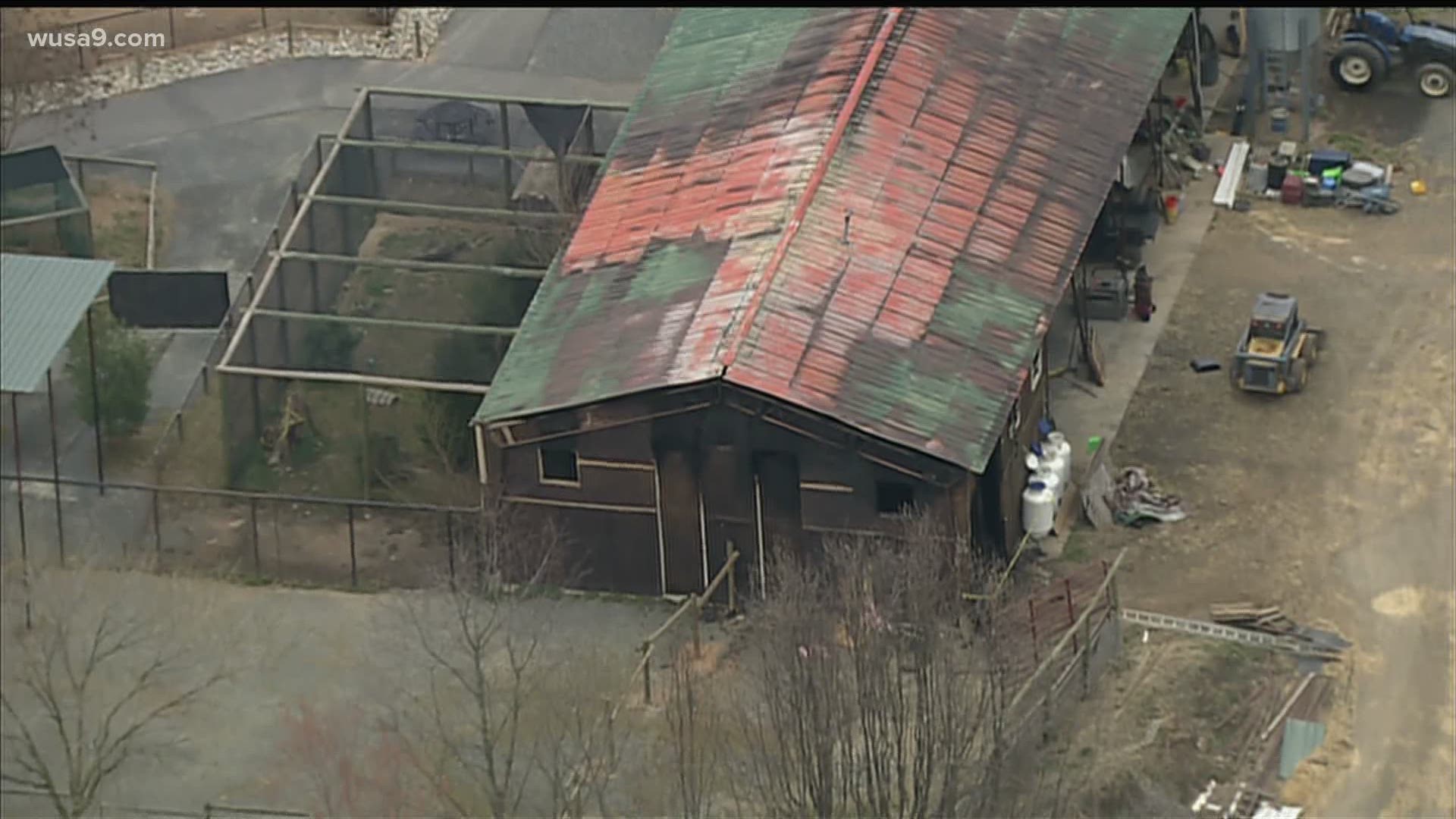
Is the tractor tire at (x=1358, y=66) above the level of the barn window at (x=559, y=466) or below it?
above

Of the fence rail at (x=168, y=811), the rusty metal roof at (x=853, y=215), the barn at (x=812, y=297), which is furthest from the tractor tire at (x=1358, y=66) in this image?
the fence rail at (x=168, y=811)

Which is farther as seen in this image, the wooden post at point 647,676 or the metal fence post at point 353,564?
the metal fence post at point 353,564

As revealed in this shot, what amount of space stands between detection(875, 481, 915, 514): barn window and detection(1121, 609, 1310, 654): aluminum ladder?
4.13 meters

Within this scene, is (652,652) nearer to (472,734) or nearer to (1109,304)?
(472,734)

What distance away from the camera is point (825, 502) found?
2224 inches

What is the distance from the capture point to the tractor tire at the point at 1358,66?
75750 mm

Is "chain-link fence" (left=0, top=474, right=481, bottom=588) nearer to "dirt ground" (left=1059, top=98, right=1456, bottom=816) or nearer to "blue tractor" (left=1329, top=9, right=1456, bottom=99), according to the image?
"dirt ground" (left=1059, top=98, right=1456, bottom=816)

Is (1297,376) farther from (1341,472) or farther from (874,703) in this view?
(874,703)

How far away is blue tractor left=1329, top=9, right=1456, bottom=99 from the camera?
2980 inches

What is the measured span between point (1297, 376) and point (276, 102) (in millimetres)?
25019

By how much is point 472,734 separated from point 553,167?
17714 millimetres

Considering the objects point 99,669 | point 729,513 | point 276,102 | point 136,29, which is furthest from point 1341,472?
point 136,29

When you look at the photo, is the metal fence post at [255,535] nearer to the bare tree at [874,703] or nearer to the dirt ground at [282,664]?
the dirt ground at [282,664]

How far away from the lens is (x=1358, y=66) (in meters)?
75.9
